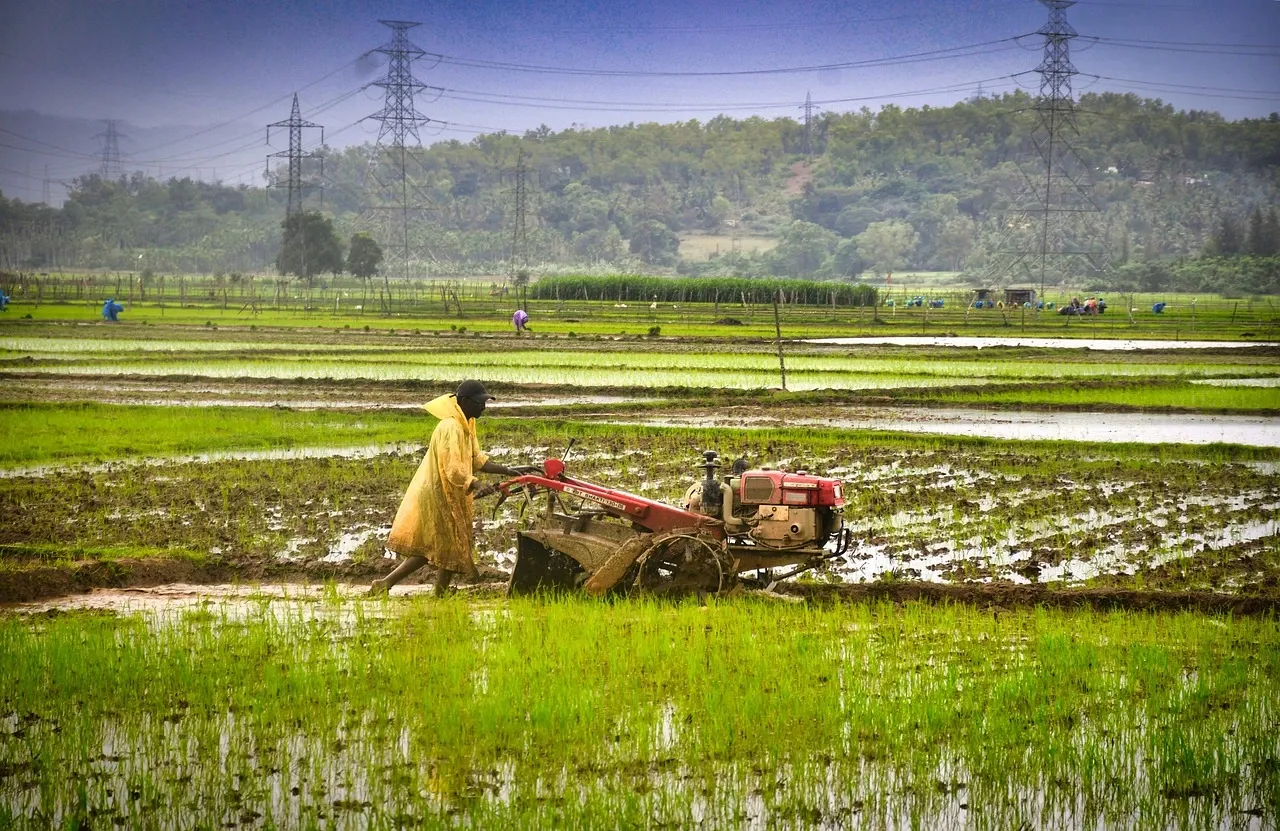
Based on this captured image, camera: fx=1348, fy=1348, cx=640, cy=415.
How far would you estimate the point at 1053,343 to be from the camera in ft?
130

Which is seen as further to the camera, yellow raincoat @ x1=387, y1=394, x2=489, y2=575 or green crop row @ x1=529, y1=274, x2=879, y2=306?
green crop row @ x1=529, y1=274, x2=879, y2=306

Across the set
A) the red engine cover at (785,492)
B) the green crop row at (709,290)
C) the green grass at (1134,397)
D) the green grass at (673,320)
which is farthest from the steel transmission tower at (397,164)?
the red engine cover at (785,492)

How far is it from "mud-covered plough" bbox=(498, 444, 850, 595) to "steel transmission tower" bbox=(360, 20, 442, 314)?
50511 mm

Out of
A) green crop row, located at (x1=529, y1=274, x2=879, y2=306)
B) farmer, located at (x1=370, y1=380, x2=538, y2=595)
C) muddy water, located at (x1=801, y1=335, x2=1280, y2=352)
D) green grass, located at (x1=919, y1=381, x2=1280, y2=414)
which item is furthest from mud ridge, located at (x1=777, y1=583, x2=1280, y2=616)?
green crop row, located at (x1=529, y1=274, x2=879, y2=306)

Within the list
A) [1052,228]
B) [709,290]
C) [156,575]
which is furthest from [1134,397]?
[1052,228]

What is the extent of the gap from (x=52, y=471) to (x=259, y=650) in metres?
8.29

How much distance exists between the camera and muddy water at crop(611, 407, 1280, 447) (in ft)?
57.6

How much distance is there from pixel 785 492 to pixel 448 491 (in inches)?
80.3

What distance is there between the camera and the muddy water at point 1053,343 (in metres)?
36.7

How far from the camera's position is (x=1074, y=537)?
10.6 meters

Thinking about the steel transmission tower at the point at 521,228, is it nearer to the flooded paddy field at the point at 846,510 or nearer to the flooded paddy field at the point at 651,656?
the flooded paddy field at the point at 846,510

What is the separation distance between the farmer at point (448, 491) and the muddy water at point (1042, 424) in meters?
10.3

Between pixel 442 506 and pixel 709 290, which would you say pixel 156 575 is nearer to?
pixel 442 506

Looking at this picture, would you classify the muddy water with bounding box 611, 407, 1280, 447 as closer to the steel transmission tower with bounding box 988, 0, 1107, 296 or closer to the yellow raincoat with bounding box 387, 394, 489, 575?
the yellow raincoat with bounding box 387, 394, 489, 575
